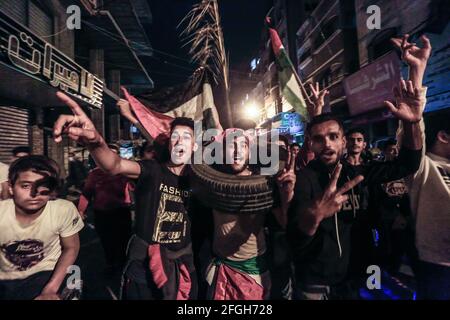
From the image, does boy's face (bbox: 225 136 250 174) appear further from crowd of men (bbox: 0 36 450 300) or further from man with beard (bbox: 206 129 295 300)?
man with beard (bbox: 206 129 295 300)

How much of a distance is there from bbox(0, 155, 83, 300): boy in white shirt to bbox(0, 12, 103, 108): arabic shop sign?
4.83 metres

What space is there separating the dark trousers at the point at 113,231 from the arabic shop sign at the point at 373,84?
428 inches

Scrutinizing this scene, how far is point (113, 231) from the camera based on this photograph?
4465mm

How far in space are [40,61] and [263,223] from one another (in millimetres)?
7528

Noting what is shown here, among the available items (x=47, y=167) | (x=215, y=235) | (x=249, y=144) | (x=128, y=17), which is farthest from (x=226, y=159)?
(x=128, y=17)

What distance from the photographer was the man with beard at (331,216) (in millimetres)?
1971

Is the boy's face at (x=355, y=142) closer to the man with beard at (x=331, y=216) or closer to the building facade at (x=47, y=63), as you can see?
the man with beard at (x=331, y=216)

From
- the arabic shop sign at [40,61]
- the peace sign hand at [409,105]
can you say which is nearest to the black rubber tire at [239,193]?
the peace sign hand at [409,105]

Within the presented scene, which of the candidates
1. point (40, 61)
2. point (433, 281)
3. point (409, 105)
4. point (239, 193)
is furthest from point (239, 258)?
point (40, 61)

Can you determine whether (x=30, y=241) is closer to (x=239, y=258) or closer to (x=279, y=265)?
(x=239, y=258)

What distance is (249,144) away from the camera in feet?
8.64

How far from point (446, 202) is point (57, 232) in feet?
11.7

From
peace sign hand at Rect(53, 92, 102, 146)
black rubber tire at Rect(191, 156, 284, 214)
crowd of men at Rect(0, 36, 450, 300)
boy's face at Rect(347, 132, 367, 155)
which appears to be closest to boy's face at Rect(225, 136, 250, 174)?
crowd of men at Rect(0, 36, 450, 300)
